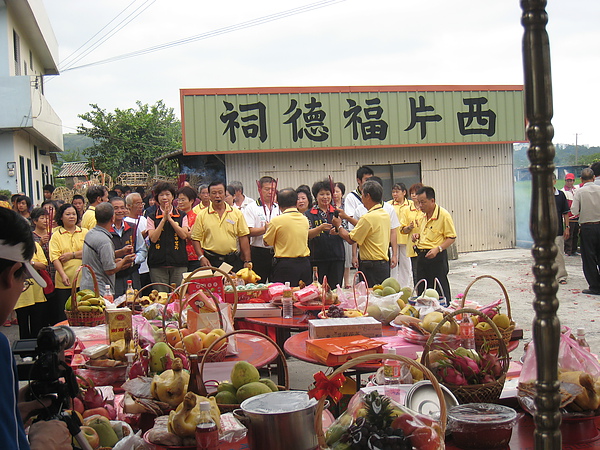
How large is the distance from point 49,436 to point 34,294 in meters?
5.15

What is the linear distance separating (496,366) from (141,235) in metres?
5.74

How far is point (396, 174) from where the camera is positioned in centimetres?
1422

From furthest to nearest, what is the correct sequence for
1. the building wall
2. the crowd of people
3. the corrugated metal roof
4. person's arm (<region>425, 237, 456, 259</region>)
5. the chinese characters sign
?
the corrugated metal roof, the building wall, the chinese characters sign, person's arm (<region>425, 237, 456, 259</region>), the crowd of people

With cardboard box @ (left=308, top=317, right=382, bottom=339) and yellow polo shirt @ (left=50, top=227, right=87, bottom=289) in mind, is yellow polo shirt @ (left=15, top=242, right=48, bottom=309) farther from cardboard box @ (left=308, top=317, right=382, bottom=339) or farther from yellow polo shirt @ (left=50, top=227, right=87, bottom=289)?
cardboard box @ (left=308, top=317, right=382, bottom=339)

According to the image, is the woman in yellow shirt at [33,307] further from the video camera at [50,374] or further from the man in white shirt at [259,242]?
the video camera at [50,374]

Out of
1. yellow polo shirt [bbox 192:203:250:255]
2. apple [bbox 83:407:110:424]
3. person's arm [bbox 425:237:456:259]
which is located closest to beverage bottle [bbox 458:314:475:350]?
apple [bbox 83:407:110:424]

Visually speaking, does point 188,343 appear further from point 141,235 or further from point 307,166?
point 307,166

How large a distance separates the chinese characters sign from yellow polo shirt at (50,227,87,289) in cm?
622

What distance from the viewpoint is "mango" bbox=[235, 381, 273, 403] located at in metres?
2.40

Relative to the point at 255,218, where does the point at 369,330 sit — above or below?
below

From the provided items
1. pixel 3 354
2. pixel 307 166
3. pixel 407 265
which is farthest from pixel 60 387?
pixel 307 166

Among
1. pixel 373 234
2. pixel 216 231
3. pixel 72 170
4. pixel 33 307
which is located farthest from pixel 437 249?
pixel 72 170

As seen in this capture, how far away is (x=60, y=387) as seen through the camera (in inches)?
70.1

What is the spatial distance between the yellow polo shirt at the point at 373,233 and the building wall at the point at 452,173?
6.89 meters
